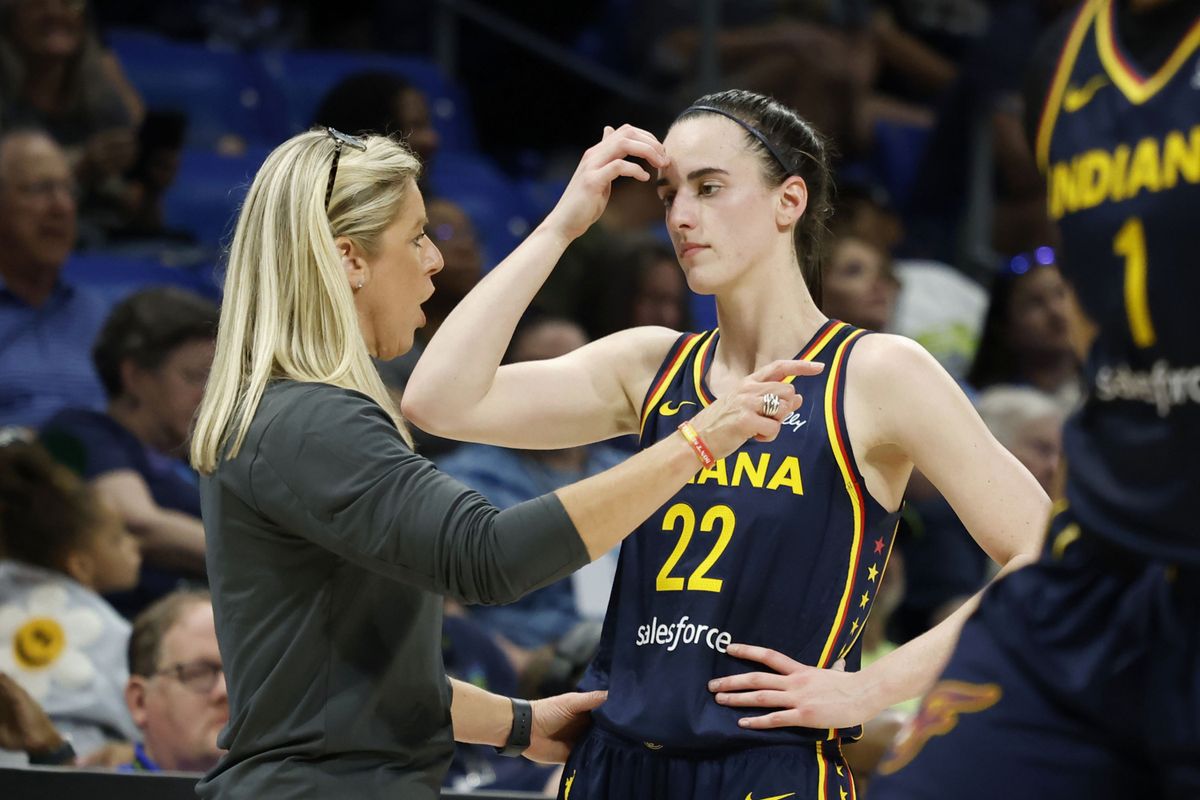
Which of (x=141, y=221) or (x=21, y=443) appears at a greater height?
(x=141, y=221)

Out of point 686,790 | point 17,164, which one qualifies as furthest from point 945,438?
point 17,164

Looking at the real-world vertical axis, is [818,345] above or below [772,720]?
above

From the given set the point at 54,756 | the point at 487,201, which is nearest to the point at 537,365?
the point at 54,756

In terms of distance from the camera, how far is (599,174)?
3.01 meters

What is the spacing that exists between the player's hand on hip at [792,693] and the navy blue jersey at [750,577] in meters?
0.03

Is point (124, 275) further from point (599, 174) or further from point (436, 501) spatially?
point (436, 501)

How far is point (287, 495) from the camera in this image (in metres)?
2.55

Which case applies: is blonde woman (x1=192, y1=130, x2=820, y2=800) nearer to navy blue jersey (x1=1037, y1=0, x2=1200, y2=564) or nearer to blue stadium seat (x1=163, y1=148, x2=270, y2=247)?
navy blue jersey (x1=1037, y1=0, x2=1200, y2=564)

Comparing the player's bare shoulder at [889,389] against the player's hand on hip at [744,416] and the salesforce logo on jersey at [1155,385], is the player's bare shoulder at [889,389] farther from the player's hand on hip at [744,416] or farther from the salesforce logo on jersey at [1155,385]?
the salesforce logo on jersey at [1155,385]

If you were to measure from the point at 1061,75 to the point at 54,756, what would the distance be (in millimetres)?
2765

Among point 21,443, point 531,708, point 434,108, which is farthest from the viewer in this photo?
Result: point 434,108

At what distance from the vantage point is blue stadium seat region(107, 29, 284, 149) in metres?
7.27

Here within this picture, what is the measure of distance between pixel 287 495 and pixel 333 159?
23.6 inches

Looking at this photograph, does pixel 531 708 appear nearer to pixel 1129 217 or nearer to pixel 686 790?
pixel 686 790
